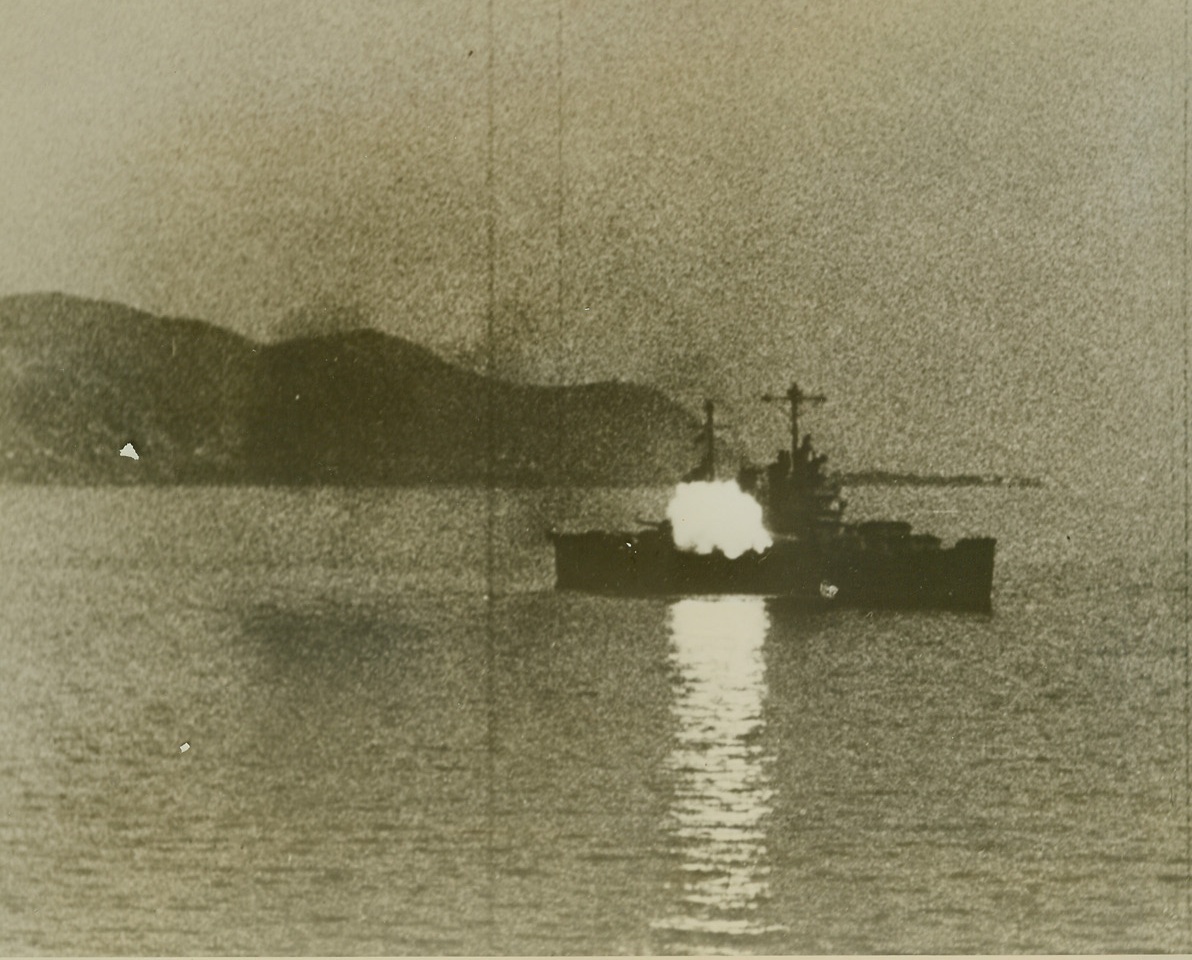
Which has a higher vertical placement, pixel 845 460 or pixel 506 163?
pixel 506 163

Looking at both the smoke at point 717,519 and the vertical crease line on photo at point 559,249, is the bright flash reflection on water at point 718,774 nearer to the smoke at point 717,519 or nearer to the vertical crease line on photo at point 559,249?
the smoke at point 717,519

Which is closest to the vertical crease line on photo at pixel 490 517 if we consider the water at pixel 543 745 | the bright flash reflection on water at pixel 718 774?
the water at pixel 543 745

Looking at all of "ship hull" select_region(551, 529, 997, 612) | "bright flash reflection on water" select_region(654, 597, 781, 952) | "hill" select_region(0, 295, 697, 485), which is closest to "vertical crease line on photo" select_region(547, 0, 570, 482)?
"hill" select_region(0, 295, 697, 485)

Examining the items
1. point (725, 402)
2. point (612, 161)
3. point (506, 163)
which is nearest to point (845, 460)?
point (725, 402)

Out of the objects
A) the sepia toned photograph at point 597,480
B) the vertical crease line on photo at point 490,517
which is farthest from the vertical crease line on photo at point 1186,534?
the vertical crease line on photo at point 490,517

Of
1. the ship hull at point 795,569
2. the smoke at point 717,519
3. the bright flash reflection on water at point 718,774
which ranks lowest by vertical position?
the bright flash reflection on water at point 718,774

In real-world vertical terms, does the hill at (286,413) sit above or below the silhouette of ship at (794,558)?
above

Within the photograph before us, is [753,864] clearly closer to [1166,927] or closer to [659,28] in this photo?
[1166,927]

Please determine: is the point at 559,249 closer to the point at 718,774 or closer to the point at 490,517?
the point at 490,517

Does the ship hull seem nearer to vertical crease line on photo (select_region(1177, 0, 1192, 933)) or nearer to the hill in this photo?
the hill
